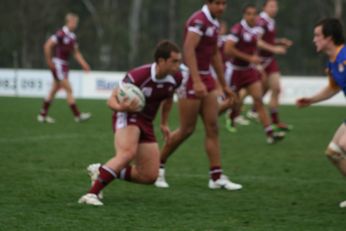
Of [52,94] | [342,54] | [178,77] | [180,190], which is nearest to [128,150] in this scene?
[178,77]

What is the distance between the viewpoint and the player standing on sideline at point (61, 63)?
17.8 metres

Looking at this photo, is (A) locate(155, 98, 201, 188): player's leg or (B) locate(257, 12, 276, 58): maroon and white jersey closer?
(A) locate(155, 98, 201, 188): player's leg

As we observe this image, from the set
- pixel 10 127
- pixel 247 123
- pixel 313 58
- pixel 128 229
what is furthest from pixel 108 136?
pixel 313 58

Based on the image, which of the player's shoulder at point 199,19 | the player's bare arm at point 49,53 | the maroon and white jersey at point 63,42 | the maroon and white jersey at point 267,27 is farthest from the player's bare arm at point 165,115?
the maroon and white jersey at point 63,42

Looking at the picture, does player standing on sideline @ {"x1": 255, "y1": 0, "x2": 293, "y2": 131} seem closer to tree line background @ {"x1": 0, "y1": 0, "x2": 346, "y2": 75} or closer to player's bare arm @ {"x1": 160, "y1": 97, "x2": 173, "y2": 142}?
player's bare arm @ {"x1": 160, "y1": 97, "x2": 173, "y2": 142}

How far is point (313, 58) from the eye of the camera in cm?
4822

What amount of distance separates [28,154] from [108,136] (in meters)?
3.48

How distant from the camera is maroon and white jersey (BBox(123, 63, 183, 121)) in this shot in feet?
26.1

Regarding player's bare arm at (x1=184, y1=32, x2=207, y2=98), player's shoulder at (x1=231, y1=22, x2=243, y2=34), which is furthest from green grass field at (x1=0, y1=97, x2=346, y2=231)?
player's shoulder at (x1=231, y1=22, x2=243, y2=34)

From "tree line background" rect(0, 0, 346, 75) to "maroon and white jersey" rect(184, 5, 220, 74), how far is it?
92.0ft

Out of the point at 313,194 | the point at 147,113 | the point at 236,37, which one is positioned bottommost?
the point at 313,194

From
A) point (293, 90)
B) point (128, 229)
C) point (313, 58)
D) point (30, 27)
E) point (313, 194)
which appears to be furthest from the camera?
point (313, 58)

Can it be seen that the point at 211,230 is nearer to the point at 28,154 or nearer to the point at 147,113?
the point at 147,113

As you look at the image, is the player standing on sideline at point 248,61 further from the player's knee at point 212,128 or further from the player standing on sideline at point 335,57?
the player standing on sideline at point 335,57
